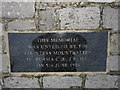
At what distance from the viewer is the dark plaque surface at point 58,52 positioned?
2.22 meters

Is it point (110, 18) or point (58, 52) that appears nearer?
point (110, 18)

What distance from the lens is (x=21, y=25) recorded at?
2195 mm

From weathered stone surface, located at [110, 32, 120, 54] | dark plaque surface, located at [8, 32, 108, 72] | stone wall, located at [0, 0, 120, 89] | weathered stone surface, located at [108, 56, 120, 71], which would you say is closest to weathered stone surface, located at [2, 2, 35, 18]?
stone wall, located at [0, 0, 120, 89]

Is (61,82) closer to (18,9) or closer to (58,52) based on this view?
(58,52)

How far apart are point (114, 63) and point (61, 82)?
2.30ft

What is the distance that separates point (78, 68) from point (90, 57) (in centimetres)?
20

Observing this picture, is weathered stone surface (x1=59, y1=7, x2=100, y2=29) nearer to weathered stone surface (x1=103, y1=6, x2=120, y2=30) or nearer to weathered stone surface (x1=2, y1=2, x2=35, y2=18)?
weathered stone surface (x1=103, y1=6, x2=120, y2=30)

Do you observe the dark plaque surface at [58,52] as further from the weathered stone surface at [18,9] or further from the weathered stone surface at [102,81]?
the weathered stone surface at [18,9]

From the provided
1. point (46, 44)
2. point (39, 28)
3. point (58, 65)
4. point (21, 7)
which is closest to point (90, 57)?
point (58, 65)

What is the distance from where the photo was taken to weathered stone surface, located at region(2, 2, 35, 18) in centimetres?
212

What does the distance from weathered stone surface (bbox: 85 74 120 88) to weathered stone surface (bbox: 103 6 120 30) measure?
63cm


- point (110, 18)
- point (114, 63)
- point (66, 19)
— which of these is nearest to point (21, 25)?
point (66, 19)

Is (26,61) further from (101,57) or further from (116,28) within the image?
(116,28)

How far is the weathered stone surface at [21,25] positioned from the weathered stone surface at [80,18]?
351mm
